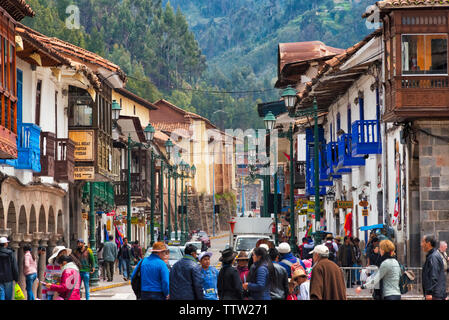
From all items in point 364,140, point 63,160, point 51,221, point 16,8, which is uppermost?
point 16,8

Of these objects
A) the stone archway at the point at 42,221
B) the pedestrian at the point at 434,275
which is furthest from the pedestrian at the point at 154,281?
the stone archway at the point at 42,221

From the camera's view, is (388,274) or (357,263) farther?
(357,263)

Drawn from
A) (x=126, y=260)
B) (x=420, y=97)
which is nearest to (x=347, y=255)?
(x=420, y=97)

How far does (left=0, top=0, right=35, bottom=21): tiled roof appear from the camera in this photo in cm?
2502

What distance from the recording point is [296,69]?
51.5 meters

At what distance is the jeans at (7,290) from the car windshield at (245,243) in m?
19.5

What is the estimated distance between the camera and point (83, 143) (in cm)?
3969

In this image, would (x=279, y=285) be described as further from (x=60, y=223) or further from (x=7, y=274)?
(x=60, y=223)

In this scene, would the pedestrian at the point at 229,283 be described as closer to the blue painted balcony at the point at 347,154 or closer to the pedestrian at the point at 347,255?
the pedestrian at the point at 347,255

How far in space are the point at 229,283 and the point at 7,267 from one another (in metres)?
6.99

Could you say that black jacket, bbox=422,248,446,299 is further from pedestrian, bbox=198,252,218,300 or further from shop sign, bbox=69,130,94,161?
shop sign, bbox=69,130,94,161

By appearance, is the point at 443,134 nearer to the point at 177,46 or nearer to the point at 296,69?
the point at 296,69

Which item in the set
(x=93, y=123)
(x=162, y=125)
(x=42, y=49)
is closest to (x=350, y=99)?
(x=93, y=123)

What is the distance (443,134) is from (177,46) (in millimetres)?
152482
